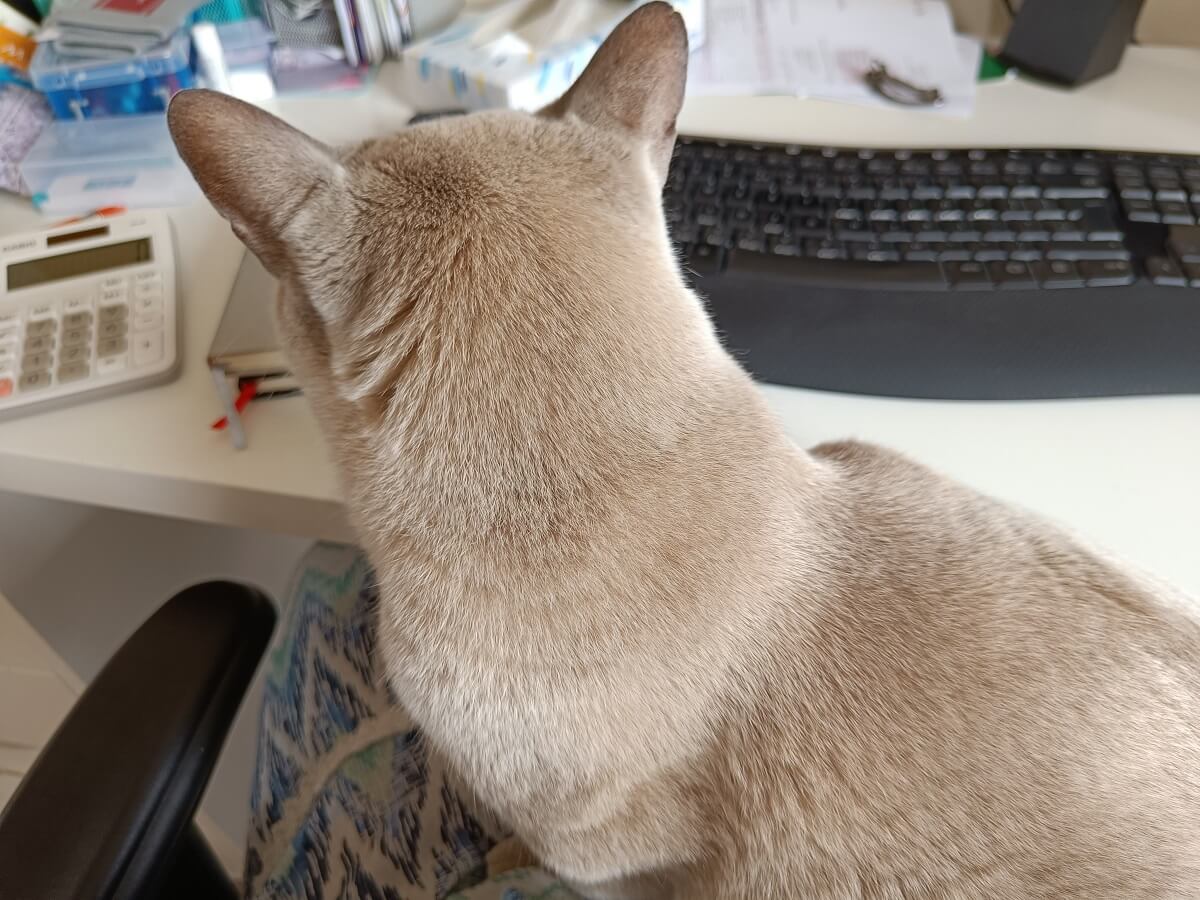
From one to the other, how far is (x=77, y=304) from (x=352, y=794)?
0.43 meters

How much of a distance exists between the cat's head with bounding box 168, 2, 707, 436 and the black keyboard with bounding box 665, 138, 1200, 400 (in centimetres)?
14

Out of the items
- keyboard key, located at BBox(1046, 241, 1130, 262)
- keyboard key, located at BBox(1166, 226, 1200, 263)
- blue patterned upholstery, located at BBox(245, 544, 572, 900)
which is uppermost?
keyboard key, located at BBox(1166, 226, 1200, 263)

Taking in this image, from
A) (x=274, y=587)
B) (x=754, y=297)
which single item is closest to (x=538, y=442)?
(x=754, y=297)

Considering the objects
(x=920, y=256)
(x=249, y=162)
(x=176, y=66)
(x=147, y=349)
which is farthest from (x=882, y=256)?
(x=176, y=66)

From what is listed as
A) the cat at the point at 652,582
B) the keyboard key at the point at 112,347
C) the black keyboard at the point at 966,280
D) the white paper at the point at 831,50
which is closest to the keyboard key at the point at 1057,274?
the black keyboard at the point at 966,280

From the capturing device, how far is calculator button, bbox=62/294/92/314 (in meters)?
0.65

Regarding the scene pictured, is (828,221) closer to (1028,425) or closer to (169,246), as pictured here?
(1028,425)

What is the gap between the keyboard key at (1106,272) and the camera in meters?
0.58

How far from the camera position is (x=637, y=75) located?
512 mm

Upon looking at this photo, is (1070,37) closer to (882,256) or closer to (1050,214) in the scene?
(1050,214)

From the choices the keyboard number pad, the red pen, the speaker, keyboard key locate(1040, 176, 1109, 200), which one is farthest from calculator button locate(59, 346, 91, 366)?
the speaker

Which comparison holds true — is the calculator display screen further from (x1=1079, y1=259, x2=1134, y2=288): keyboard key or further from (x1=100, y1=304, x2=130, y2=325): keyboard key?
(x1=1079, y1=259, x2=1134, y2=288): keyboard key

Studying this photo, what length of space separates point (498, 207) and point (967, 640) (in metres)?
0.34

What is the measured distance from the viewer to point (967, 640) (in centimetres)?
45
